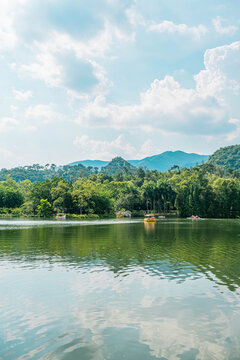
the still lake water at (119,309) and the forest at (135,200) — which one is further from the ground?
the forest at (135,200)

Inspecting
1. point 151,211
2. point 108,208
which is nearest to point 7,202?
point 108,208

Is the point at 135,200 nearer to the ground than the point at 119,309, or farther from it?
farther from it

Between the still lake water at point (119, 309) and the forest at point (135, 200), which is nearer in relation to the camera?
the still lake water at point (119, 309)

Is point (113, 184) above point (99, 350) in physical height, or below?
above

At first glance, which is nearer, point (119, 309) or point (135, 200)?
point (119, 309)

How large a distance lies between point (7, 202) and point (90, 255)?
335 ft

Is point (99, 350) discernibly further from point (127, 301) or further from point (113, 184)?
point (113, 184)

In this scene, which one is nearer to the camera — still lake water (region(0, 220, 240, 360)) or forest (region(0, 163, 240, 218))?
still lake water (region(0, 220, 240, 360))

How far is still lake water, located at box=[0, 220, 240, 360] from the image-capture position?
23.3 feet

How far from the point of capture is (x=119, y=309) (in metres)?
9.69

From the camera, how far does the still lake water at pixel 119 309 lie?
7.11 metres

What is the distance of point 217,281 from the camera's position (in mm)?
13234

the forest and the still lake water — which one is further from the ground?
the forest

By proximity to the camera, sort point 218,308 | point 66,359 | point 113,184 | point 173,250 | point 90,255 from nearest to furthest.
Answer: point 66,359
point 218,308
point 90,255
point 173,250
point 113,184
